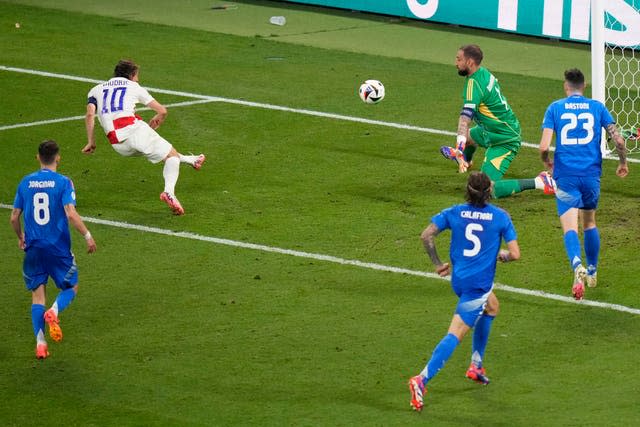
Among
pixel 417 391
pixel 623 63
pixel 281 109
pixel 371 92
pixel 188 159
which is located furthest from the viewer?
pixel 623 63

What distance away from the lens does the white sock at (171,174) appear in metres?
15.4

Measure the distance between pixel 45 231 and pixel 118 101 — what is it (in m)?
4.23

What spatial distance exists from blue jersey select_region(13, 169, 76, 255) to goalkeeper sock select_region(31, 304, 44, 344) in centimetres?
49

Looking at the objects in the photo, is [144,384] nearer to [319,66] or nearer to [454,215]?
[454,215]

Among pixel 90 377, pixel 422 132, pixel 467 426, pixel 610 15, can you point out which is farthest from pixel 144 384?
pixel 610 15

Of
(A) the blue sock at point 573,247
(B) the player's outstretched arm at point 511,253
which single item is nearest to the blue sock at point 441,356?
(B) the player's outstretched arm at point 511,253

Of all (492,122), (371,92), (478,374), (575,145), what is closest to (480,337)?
(478,374)

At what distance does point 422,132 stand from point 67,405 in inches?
376

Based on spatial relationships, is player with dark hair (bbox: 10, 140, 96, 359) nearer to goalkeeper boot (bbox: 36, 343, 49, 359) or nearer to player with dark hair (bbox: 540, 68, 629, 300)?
goalkeeper boot (bbox: 36, 343, 49, 359)

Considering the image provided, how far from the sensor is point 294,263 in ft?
45.1

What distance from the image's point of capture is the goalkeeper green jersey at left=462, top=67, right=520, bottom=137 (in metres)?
14.8

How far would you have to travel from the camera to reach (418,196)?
1605 centimetres

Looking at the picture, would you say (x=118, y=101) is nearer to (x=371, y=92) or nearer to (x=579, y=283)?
(x=371, y=92)

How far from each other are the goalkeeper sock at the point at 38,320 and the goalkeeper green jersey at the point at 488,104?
18.3 ft
